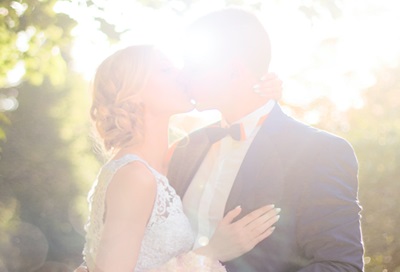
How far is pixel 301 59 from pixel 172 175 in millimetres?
3953

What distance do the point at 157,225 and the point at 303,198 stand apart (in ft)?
3.52

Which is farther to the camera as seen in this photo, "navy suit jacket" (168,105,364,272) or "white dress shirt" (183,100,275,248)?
"white dress shirt" (183,100,275,248)

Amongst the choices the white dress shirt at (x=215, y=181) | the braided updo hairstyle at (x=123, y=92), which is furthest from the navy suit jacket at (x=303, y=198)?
the braided updo hairstyle at (x=123, y=92)

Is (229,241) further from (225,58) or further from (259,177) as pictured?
(225,58)

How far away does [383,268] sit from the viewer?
12852 mm

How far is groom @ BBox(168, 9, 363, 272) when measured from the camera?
4.01 m

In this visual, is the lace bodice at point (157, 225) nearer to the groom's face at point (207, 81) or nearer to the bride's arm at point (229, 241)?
the bride's arm at point (229, 241)

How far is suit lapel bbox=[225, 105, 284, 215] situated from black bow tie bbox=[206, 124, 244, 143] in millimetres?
400

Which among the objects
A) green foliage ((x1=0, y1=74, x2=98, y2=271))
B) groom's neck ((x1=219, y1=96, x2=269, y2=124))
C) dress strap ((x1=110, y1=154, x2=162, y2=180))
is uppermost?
dress strap ((x1=110, y1=154, x2=162, y2=180))

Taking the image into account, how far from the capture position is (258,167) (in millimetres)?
4316

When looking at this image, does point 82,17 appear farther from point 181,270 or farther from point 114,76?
point 181,270

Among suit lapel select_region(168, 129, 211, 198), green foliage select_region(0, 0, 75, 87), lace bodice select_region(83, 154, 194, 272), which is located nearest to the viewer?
lace bodice select_region(83, 154, 194, 272)

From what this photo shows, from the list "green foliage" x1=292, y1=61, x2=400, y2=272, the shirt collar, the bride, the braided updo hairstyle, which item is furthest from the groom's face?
"green foliage" x1=292, y1=61, x2=400, y2=272

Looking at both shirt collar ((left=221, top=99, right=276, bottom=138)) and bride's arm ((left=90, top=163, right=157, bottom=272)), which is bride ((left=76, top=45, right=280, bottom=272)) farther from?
shirt collar ((left=221, top=99, right=276, bottom=138))
